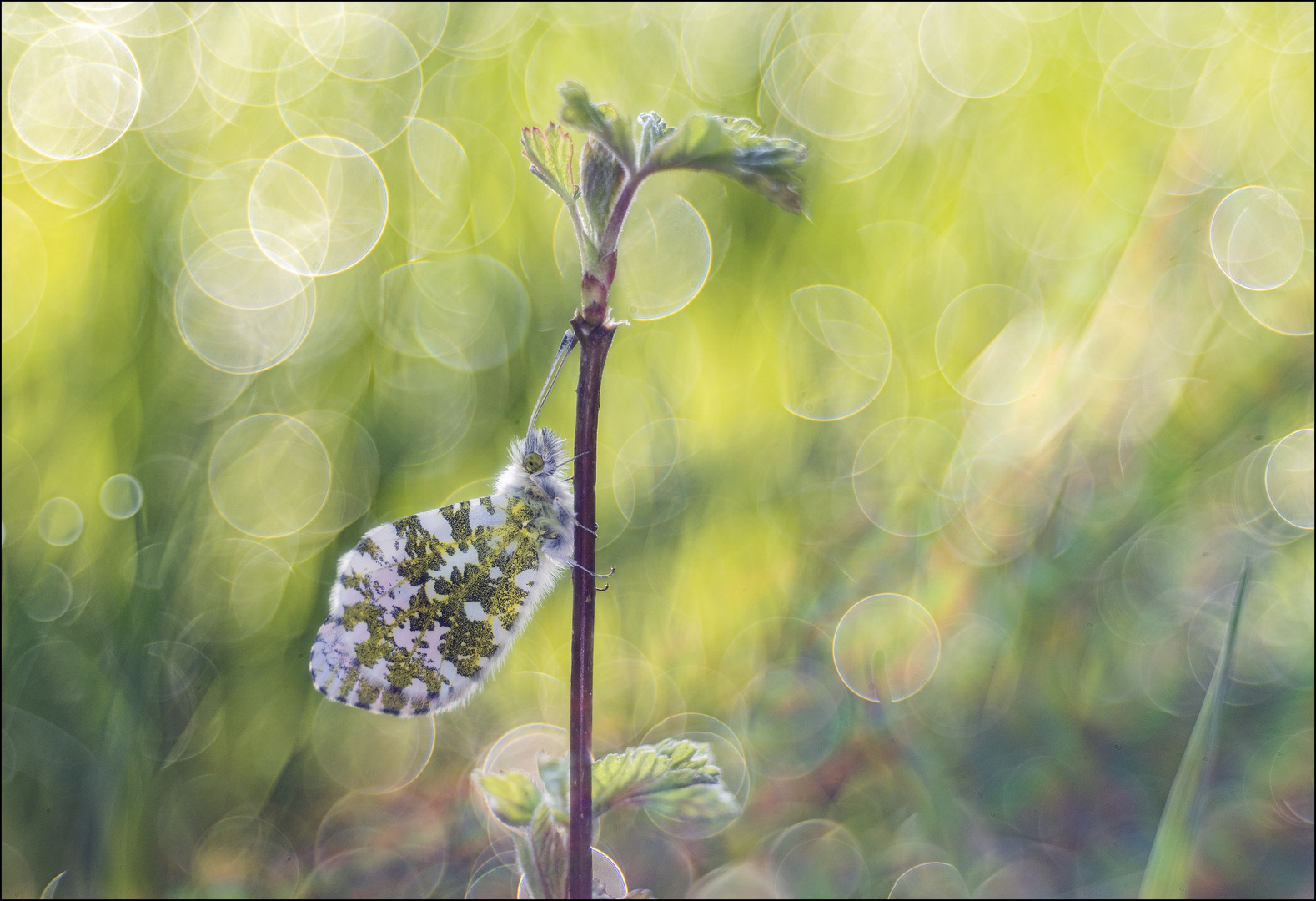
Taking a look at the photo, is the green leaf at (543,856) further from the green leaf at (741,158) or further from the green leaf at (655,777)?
the green leaf at (741,158)

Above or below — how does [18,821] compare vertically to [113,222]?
below

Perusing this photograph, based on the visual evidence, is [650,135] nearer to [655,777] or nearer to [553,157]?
[553,157]

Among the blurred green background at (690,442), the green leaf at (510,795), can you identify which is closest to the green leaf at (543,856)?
the green leaf at (510,795)

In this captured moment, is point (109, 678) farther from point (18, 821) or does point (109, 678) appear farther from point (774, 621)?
point (774, 621)

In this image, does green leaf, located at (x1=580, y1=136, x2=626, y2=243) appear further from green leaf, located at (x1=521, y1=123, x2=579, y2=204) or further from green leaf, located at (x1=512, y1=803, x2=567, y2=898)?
green leaf, located at (x1=512, y1=803, x2=567, y2=898)

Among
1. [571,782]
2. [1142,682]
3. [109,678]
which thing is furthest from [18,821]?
[1142,682]
